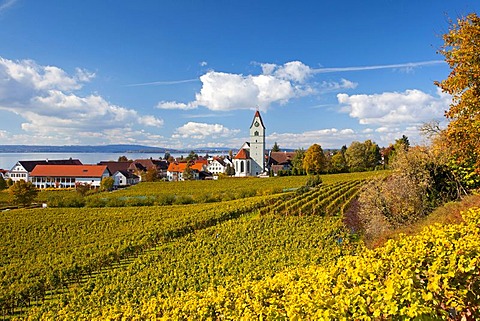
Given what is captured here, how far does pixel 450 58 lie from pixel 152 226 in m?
24.8

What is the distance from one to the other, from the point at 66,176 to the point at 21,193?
34.2m

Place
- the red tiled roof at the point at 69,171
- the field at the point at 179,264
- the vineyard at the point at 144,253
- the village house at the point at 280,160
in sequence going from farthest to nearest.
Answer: the village house at the point at 280,160 < the red tiled roof at the point at 69,171 < the vineyard at the point at 144,253 < the field at the point at 179,264

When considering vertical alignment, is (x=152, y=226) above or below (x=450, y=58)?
below

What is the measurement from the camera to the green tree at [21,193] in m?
46.6

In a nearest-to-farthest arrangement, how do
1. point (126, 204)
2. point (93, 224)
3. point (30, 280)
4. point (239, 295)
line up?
point (239, 295) → point (30, 280) → point (93, 224) → point (126, 204)

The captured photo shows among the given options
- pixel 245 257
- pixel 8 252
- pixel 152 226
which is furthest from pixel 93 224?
pixel 245 257

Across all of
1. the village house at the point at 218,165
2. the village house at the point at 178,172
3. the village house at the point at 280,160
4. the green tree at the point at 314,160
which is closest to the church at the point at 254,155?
the village house at the point at 280,160

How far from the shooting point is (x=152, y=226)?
29453mm

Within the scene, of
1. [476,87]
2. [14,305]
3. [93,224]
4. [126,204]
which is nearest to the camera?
[476,87]

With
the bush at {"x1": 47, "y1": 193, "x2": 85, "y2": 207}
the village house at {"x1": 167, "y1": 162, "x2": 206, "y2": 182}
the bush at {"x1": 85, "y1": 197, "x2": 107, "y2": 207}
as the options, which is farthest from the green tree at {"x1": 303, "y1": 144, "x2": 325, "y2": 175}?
the bush at {"x1": 47, "y1": 193, "x2": 85, "y2": 207}

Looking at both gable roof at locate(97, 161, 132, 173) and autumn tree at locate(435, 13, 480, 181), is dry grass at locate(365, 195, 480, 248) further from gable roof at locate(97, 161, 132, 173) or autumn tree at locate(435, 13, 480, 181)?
gable roof at locate(97, 161, 132, 173)

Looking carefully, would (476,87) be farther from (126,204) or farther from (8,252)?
(126,204)

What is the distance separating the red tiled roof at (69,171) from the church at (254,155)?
118 ft

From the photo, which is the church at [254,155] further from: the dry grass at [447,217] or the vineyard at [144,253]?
the dry grass at [447,217]
